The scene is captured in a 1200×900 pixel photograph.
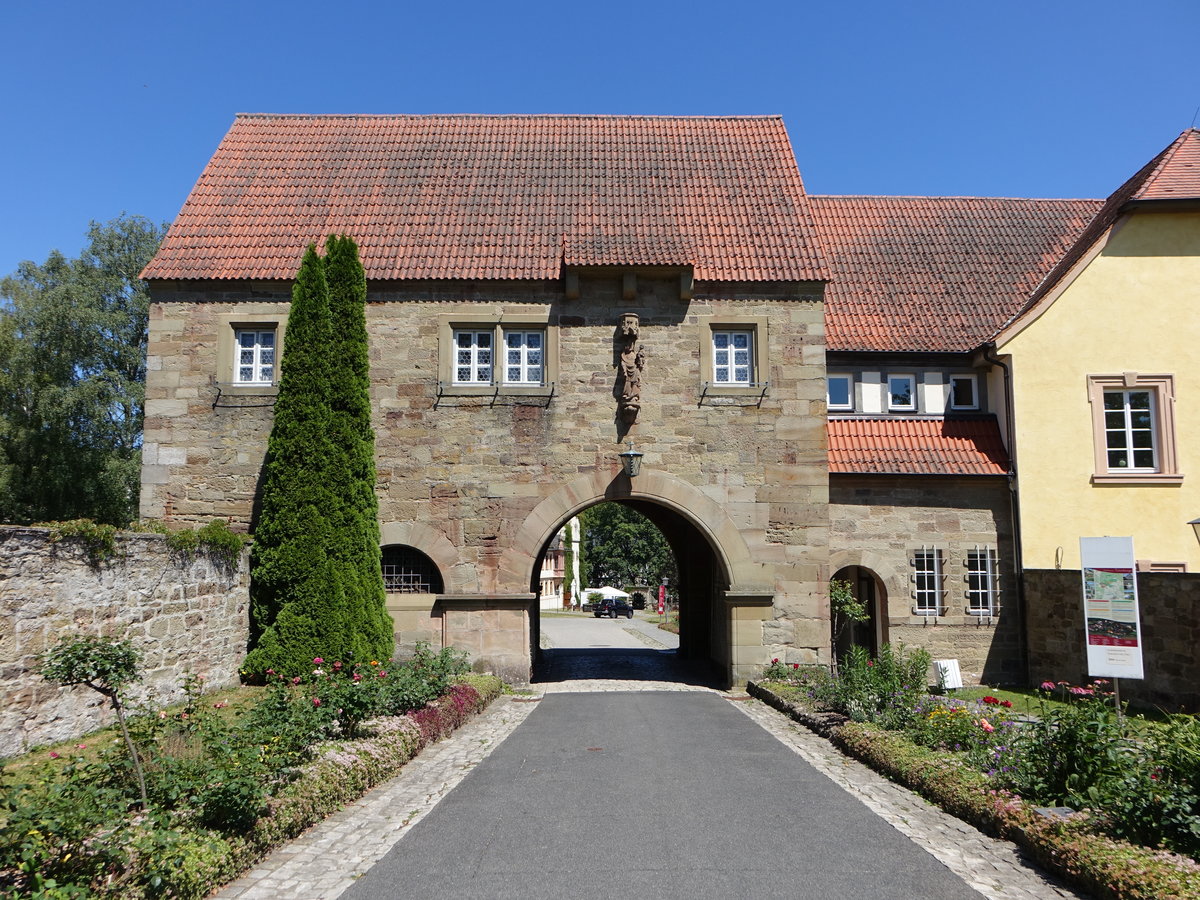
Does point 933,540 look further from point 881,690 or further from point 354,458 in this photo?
point 354,458

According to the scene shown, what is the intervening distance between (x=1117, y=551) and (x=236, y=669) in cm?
1166

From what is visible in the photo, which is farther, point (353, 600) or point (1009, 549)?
point (1009, 549)

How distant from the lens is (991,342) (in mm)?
17484

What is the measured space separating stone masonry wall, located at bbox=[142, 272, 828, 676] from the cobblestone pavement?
3.77 metres

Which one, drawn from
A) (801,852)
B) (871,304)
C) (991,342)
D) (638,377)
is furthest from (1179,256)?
(801,852)

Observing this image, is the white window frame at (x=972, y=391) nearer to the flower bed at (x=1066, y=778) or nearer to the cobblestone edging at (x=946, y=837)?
the flower bed at (x=1066, y=778)

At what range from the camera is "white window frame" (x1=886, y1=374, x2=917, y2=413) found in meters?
18.5

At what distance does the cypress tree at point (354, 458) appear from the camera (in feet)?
46.6

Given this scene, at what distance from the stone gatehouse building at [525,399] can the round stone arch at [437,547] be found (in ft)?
0.11

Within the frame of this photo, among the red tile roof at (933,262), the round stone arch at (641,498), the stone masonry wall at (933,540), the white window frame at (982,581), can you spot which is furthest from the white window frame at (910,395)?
the round stone arch at (641,498)

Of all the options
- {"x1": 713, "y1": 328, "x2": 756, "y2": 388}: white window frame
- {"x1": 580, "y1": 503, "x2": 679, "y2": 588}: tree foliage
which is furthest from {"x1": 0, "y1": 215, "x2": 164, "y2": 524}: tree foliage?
{"x1": 580, "y1": 503, "x2": 679, "y2": 588}: tree foliage

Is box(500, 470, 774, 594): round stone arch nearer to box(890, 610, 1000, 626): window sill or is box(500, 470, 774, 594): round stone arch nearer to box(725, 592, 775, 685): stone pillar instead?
box(725, 592, 775, 685): stone pillar

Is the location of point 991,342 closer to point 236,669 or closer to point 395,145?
point 395,145

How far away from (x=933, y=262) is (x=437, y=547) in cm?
1221
